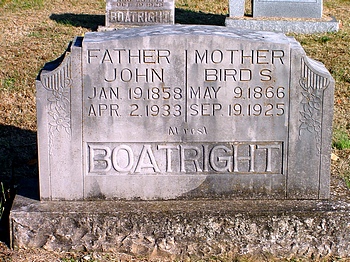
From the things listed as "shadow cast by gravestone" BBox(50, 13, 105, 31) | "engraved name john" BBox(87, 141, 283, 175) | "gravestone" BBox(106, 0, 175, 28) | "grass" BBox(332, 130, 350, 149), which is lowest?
"grass" BBox(332, 130, 350, 149)

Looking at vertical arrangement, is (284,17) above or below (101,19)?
above

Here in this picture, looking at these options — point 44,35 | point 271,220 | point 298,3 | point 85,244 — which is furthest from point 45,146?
point 298,3

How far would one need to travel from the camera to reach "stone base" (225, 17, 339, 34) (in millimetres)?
10984

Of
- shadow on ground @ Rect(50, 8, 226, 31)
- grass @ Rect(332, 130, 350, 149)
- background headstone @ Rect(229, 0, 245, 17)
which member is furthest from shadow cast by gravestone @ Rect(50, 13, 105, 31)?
grass @ Rect(332, 130, 350, 149)

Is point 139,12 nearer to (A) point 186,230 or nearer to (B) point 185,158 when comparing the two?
(B) point 185,158

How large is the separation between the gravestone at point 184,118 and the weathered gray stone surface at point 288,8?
6950 millimetres

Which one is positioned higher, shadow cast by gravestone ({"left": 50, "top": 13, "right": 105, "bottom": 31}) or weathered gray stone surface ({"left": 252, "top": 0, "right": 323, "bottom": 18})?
weathered gray stone surface ({"left": 252, "top": 0, "right": 323, "bottom": 18})

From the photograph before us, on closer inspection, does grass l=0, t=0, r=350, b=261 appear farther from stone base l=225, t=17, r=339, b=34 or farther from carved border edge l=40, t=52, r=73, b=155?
carved border edge l=40, t=52, r=73, b=155

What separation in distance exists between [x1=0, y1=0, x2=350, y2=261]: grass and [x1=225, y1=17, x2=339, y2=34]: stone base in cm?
18

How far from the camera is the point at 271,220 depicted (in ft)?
14.1

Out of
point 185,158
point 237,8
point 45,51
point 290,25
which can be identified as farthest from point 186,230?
point 237,8

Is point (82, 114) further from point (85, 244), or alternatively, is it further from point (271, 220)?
point (271, 220)

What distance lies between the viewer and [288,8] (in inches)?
444

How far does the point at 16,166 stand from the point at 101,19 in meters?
6.79
